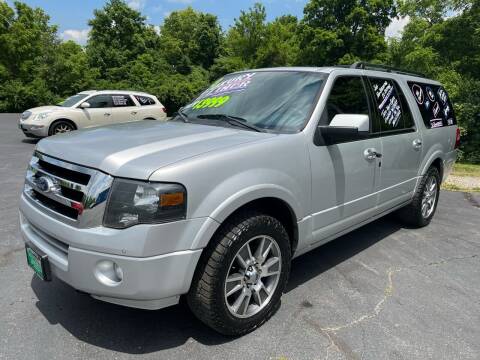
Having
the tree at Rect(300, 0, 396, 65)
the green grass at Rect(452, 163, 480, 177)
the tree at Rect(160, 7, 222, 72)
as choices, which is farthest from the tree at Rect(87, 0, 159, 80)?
the green grass at Rect(452, 163, 480, 177)

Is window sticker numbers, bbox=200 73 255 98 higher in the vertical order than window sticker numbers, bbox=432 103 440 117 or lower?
higher

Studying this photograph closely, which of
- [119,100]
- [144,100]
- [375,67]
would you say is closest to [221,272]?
[375,67]

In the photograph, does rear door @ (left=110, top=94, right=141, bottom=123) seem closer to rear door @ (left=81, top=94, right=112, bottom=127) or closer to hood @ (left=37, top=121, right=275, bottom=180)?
rear door @ (left=81, top=94, right=112, bottom=127)

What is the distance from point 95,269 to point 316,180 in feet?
5.76

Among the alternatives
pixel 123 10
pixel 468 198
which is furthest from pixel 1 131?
pixel 123 10

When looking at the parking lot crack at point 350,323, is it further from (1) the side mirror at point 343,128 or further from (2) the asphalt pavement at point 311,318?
(1) the side mirror at point 343,128

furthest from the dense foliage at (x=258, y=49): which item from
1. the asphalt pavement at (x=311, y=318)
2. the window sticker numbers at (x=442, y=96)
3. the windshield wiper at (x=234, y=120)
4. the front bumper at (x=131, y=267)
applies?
the front bumper at (x=131, y=267)

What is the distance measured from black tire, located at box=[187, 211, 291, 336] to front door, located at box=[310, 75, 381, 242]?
660 millimetres

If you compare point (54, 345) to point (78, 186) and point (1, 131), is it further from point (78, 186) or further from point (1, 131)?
point (1, 131)

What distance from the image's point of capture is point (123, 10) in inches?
1768

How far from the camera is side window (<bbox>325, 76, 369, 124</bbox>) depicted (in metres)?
3.56

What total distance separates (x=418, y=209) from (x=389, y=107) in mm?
1532

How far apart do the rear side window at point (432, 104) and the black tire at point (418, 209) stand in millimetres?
620

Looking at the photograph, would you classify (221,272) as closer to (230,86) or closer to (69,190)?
(69,190)
